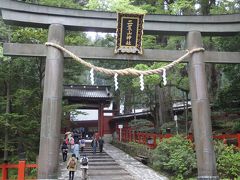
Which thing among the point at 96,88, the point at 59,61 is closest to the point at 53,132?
the point at 59,61

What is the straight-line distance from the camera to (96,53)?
1065cm

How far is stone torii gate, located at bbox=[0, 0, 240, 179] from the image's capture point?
966 cm

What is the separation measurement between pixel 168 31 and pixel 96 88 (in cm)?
2471

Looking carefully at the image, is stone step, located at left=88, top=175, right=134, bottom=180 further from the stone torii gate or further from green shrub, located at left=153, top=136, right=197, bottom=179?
the stone torii gate

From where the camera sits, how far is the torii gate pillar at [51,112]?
9.41 metres

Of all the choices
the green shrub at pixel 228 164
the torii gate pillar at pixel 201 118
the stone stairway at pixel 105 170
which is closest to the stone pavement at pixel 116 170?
the stone stairway at pixel 105 170

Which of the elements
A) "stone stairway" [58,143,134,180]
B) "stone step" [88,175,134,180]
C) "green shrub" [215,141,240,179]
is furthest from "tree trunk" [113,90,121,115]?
"green shrub" [215,141,240,179]

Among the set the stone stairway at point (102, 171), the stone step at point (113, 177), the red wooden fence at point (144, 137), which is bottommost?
the stone step at point (113, 177)

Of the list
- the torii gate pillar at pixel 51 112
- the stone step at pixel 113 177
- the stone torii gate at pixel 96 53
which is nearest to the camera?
the torii gate pillar at pixel 51 112

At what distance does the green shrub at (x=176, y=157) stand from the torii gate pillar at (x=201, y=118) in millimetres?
2871

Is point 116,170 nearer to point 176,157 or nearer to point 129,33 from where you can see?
point 176,157

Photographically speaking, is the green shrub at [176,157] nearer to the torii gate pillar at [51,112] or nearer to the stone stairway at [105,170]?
the stone stairway at [105,170]

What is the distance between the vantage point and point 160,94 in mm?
24141

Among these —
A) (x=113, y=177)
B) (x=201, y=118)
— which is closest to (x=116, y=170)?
(x=113, y=177)
